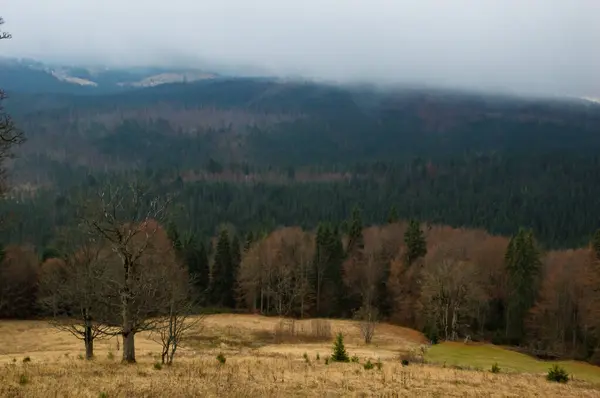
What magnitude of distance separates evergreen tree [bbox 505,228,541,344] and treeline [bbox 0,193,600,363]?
0.42 feet

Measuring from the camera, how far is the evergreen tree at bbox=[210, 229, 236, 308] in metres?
82.4

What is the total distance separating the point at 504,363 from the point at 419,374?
1598 cm

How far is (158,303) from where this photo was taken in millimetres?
25969

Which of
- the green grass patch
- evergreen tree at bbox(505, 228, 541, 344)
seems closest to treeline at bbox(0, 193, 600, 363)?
evergreen tree at bbox(505, 228, 541, 344)

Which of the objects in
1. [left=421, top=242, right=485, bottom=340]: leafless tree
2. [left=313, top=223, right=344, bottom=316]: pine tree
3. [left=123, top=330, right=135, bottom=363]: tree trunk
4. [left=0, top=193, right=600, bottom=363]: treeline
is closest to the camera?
[left=123, top=330, right=135, bottom=363]: tree trunk

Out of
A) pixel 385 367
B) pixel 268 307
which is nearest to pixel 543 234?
pixel 268 307

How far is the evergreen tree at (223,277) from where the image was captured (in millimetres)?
82375

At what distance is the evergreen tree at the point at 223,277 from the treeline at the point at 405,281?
164mm

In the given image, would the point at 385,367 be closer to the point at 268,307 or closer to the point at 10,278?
the point at 268,307

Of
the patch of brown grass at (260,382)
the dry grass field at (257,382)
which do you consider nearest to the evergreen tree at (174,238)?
the dry grass field at (257,382)

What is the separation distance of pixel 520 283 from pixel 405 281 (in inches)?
605

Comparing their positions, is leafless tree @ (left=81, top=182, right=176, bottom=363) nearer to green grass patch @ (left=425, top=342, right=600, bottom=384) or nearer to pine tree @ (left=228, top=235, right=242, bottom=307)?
green grass patch @ (left=425, top=342, right=600, bottom=384)

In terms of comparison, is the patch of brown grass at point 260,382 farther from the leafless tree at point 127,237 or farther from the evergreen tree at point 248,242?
the evergreen tree at point 248,242

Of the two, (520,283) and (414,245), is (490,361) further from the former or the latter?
(414,245)
